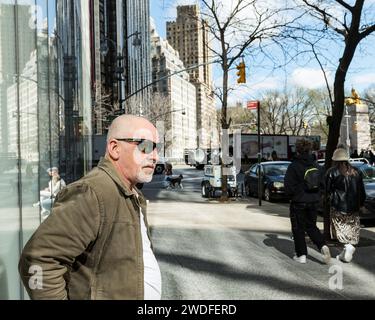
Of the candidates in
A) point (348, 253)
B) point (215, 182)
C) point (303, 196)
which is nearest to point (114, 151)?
point (303, 196)

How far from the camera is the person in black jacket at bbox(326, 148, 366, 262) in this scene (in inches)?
278

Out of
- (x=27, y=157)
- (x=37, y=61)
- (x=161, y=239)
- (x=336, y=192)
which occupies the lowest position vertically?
(x=161, y=239)

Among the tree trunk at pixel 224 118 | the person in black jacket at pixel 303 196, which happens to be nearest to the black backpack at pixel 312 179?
the person in black jacket at pixel 303 196

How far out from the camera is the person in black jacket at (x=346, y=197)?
7.05 m

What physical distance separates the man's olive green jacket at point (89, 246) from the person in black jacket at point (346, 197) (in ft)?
18.2

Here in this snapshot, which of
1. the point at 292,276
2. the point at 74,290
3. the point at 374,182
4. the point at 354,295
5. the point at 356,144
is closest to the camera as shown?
the point at 74,290

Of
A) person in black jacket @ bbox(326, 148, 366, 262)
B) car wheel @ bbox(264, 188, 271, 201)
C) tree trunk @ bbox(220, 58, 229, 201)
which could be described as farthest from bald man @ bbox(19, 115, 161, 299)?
car wheel @ bbox(264, 188, 271, 201)

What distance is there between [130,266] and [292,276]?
436 centimetres

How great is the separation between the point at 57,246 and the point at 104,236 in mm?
204

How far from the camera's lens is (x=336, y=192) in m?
7.19

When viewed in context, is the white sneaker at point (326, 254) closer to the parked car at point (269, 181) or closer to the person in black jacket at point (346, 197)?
the person in black jacket at point (346, 197)

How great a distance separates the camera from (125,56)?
64750mm

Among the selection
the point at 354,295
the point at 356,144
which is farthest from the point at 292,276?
the point at 356,144
